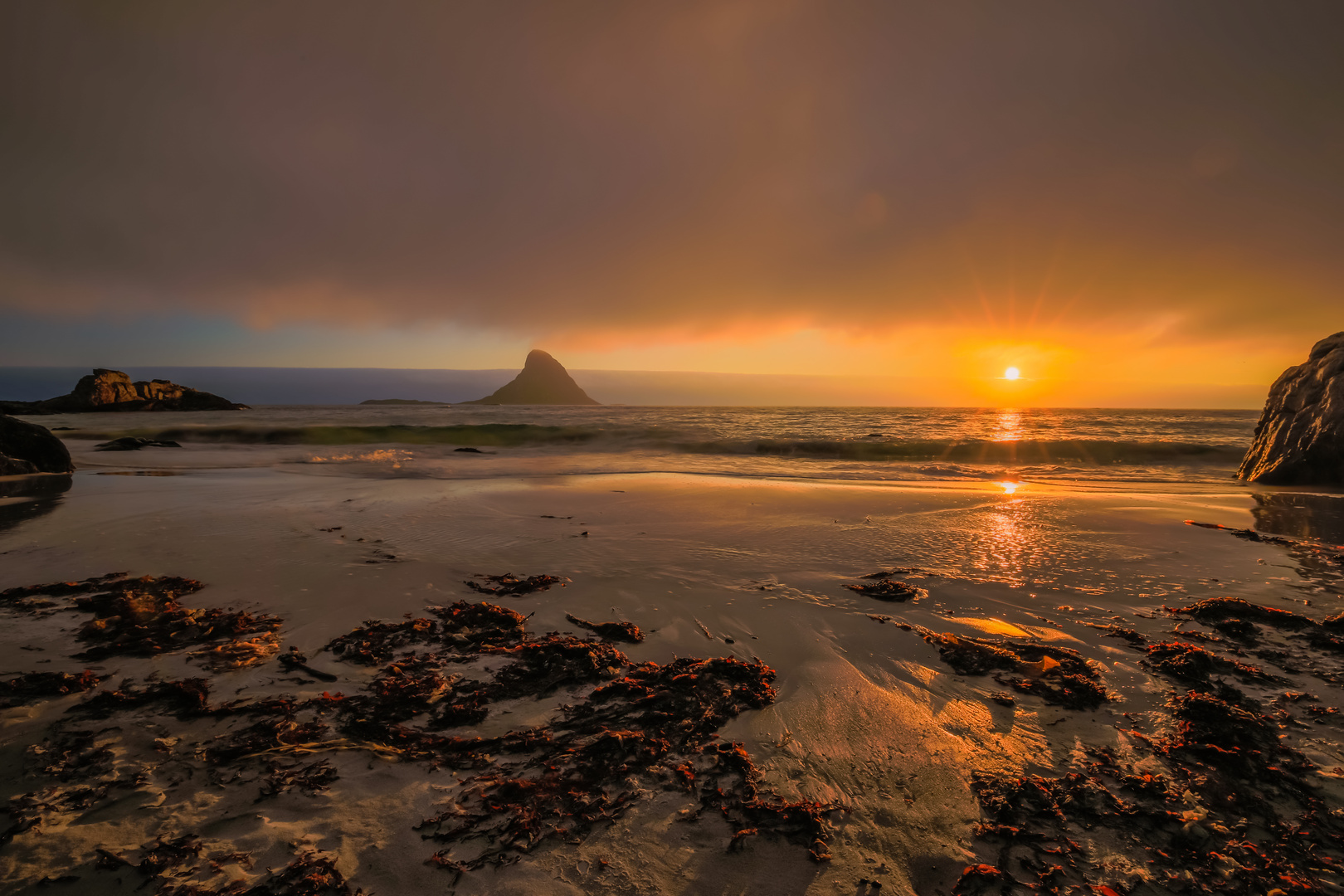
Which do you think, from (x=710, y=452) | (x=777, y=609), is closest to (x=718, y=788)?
(x=777, y=609)

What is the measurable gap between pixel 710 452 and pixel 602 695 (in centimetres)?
1747

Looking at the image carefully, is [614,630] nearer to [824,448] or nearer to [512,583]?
[512,583]

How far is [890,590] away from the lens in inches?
161

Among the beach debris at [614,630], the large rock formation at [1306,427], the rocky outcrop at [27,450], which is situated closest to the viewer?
the beach debris at [614,630]

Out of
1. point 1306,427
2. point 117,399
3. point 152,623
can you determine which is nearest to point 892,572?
point 152,623

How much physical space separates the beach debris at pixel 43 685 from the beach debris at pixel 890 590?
4.52 meters

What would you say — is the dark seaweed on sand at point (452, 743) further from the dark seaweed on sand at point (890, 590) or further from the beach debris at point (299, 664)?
the dark seaweed on sand at point (890, 590)

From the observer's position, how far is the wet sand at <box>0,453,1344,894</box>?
1.72 m

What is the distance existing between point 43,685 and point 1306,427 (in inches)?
643

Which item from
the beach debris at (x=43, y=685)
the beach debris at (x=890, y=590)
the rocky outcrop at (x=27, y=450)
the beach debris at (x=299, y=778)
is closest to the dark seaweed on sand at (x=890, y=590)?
the beach debris at (x=890, y=590)

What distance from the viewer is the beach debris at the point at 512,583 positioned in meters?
4.10

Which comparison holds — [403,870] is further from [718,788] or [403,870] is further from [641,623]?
[641,623]

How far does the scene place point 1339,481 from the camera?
9047 millimetres

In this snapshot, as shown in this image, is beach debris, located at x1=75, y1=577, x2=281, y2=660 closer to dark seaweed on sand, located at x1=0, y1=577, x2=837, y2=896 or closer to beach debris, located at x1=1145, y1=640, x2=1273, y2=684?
dark seaweed on sand, located at x1=0, y1=577, x2=837, y2=896
